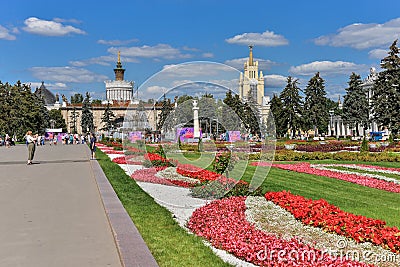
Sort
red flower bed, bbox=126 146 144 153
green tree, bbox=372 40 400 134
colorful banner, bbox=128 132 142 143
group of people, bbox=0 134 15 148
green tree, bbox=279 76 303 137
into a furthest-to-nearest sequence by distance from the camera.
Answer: green tree, bbox=279 76 303 137 < group of people, bbox=0 134 15 148 < green tree, bbox=372 40 400 134 < colorful banner, bbox=128 132 142 143 < red flower bed, bbox=126 146 144 153

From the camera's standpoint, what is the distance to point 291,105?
53.1 meters

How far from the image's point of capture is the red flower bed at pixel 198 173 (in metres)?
11.2

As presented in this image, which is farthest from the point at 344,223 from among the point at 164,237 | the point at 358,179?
the point at 358,179

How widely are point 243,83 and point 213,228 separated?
425cm

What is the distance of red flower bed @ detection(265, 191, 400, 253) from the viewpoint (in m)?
6.06

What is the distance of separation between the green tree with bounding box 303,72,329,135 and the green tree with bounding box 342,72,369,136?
16.0 feet

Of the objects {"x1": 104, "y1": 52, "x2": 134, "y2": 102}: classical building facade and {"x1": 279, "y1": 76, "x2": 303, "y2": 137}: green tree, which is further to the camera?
{"x1": 104, "y1": 52, "x2": 134, "y2": 102}: classical building facade

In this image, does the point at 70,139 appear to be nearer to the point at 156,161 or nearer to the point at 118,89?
the point at 156,161

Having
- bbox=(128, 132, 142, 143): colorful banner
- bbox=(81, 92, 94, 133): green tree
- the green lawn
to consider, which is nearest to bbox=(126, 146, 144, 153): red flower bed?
bbox=(128, 132, 142, 143): colorful banner

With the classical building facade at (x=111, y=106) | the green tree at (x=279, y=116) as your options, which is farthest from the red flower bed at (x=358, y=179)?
the classical building facade at (x=111, y=106)

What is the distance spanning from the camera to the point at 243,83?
409 inches

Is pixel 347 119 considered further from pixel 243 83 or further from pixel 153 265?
pixel 153 265

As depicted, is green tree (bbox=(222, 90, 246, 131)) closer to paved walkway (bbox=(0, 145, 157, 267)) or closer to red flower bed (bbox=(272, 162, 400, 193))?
red flower bed (bbox=(272, 162, 400, 193))

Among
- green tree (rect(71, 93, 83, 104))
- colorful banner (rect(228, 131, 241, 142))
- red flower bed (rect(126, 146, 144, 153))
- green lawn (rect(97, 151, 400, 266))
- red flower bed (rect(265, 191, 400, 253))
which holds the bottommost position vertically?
green lawn (rect(97, 151, 400, 266))
